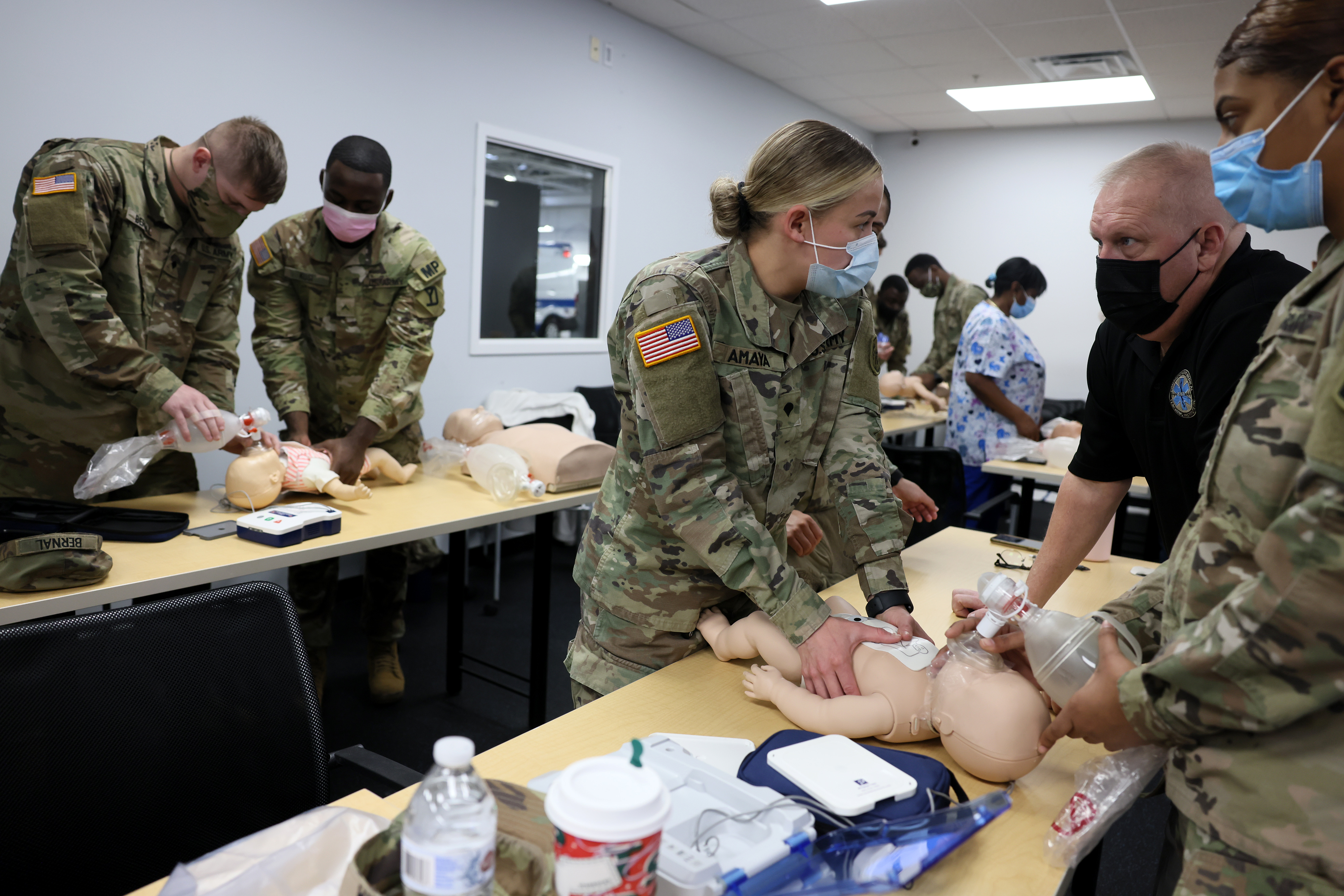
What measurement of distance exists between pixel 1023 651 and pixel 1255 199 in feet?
2.37

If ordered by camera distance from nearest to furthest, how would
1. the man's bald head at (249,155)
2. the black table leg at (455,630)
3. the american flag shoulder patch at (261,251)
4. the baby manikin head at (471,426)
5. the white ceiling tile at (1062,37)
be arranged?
the man's bald head at (249,155), the american flag shoulder patch at (261,251), the black table leg at (455,630), the baby manikin head at (471,426), the white ceiling tile at (1062,37)

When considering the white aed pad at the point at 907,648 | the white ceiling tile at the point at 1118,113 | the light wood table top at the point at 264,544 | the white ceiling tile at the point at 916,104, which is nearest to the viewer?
the white aed pad at the point at 907,648

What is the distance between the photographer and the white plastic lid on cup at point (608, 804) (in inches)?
26.9

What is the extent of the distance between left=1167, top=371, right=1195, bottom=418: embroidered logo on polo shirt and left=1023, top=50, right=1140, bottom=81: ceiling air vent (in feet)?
17.8

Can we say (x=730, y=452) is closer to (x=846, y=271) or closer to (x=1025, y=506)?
(x=846, y=271)

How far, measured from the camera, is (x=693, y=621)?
1581 millimetres

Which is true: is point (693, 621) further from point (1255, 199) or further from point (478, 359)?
point (478, 359)

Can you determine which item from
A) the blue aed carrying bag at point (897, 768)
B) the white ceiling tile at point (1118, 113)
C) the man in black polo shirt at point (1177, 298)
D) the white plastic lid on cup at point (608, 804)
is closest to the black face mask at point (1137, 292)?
the man in black polo shirt at point (1177, 298)

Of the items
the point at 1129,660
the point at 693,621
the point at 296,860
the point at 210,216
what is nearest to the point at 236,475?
the point at 210,216

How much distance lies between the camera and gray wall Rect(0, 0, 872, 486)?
3.17 metres

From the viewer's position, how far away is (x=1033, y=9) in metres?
5.08

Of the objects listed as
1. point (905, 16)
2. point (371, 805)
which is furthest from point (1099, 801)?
point (905, 16)

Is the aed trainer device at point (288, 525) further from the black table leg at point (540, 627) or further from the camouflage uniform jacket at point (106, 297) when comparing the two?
the black table leg at point (540, 627)

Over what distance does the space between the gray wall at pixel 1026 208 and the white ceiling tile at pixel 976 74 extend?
143 cm
